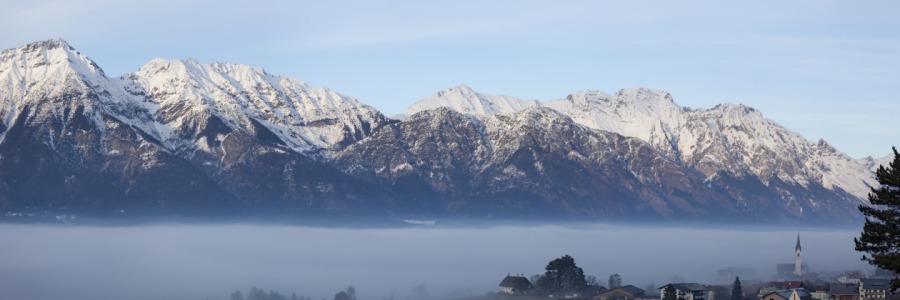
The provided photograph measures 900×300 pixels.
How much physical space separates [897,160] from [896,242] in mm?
6824

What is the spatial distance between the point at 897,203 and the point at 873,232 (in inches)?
119

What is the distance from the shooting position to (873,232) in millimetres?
127375

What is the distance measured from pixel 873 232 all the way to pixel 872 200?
4380mm

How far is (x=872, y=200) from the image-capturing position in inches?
5153

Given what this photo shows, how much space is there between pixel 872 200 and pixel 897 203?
13.7 feet

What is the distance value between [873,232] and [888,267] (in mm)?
3178

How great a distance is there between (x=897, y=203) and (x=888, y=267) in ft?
17.3

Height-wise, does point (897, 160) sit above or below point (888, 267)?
above

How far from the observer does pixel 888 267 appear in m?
126

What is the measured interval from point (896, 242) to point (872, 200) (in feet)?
17.2

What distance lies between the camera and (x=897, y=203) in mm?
126812

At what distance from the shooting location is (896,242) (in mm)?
126875
